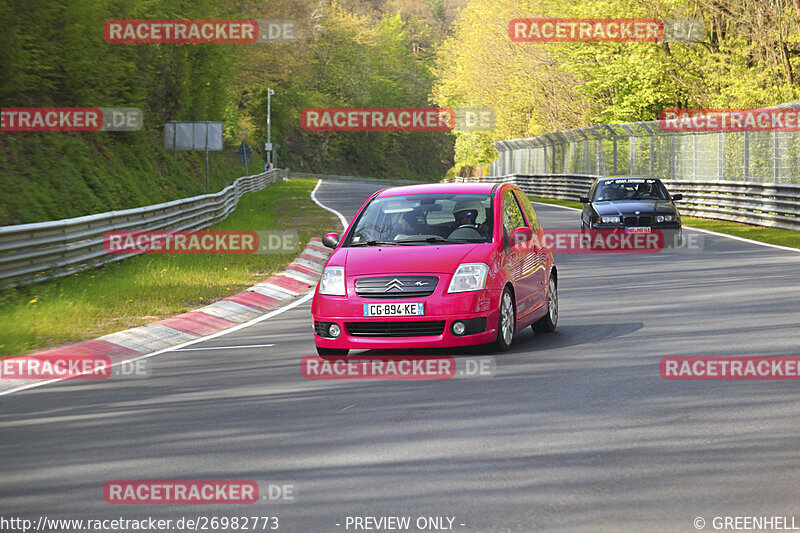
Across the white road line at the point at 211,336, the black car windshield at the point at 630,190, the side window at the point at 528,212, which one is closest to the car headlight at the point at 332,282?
the white road line at the point at 211,336

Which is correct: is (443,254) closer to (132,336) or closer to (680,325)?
(680,325)

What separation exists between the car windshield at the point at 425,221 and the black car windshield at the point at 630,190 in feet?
47.7

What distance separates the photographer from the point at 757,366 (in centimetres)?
935

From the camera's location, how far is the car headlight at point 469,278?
10.2m

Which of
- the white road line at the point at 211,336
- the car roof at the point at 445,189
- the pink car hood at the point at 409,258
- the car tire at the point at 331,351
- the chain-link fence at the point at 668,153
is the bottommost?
the white road line at the point at 211,336

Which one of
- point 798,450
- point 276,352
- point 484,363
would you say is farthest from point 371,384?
point 798,450

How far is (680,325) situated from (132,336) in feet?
19.4

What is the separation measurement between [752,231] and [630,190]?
3.96m

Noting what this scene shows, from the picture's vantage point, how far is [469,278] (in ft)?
33.6

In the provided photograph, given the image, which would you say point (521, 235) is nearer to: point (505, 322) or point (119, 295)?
point (505, 322)

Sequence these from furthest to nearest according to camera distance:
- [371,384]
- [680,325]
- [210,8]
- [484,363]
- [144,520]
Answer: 1. [210,8]
2. [680,325]
3. [484,363]
4. [371,384]
5. [144,520]

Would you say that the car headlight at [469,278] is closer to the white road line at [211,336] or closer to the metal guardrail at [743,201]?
the white road line at [211,336]

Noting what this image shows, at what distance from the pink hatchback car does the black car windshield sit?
46.4 feet

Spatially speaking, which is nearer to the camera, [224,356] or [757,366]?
[757,366]
